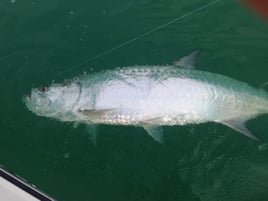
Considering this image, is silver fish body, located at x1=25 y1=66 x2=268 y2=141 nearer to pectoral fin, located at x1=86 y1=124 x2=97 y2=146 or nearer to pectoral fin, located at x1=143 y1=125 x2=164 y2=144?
pectoral fin, located at x1=143 y1=125 x2=164 y2=144

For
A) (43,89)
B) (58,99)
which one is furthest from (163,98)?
(43,89)

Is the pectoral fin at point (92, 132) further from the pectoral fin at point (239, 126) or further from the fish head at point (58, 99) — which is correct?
the pectoral fin at point (239, 126)

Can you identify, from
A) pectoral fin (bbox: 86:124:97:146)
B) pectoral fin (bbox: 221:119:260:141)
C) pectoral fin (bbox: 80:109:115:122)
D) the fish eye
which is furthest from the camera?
pectoral fin (bbox: 86:124:97:146)

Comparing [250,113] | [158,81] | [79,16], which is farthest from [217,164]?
[79,16]

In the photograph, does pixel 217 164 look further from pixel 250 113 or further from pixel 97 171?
pixel 97 171

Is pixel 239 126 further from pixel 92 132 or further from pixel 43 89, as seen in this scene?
pixel 43 89

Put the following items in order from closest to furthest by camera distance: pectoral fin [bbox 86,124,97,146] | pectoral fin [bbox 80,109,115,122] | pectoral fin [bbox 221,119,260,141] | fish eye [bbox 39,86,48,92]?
pectoral fin [bbox 221,119,260,141] < pectoral fin [bbox 80,109,115,122] < fish eye [bbox 39,86,48,92] < pectoral fin [bbox 86,124,97,146]

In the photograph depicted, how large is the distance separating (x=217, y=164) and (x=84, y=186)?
1024mm

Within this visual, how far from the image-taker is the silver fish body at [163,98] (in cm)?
340

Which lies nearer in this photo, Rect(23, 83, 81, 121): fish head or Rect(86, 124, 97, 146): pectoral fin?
Rect(23, 83, 81, 121): fish head

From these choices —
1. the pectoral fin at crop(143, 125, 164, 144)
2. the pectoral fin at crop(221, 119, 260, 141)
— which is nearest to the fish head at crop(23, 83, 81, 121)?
the pectoral fin at crop(143, 125, 164, 144)

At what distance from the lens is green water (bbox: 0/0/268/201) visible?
138 inches

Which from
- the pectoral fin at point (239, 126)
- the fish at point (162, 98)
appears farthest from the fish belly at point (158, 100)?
the pectoral fin at point (239, 126)

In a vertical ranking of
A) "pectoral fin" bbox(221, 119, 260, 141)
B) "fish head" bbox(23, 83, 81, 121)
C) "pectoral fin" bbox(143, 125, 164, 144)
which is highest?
"fish head" bbox(23, 83, 81, 121)
